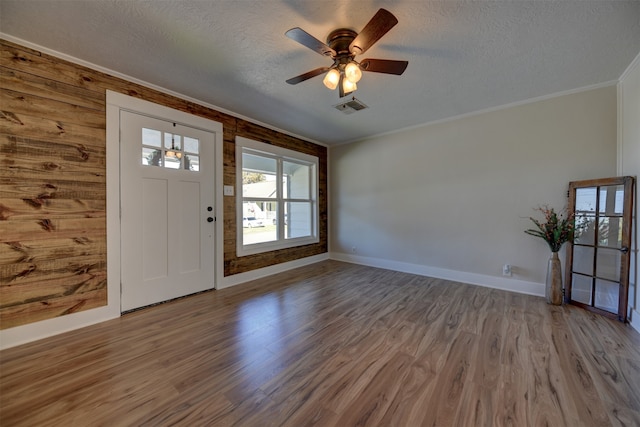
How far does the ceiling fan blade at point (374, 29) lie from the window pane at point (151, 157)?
2.40m

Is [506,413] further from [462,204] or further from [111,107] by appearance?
[111,107]

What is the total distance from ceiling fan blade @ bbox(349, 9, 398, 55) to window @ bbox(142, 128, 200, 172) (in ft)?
7.57

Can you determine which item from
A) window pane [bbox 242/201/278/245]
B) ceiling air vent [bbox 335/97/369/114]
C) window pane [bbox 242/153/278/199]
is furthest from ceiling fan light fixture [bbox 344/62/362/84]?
window pane [bbox 242/201/278/245]

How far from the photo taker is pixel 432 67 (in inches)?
95.2

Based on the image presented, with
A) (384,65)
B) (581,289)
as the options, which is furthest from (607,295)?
(384,65)

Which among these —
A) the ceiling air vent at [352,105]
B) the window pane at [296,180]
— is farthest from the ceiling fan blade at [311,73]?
the window pane at [296,180]

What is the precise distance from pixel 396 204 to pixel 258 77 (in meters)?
2.98

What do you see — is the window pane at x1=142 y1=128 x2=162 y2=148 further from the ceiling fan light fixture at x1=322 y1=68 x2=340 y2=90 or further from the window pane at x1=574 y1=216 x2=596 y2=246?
the window pane at x1=574 y1=216 x2=596 y2=246

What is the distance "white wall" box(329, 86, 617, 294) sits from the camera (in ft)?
9.71

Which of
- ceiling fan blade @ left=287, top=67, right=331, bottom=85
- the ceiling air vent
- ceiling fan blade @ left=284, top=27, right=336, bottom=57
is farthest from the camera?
the ceiling air vent

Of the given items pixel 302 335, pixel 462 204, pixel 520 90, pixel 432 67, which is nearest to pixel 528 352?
pixel 302 335

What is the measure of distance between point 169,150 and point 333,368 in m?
2.92

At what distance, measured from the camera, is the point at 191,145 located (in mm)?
3186

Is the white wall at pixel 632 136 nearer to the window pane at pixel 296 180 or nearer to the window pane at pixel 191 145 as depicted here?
the window pane at pixel 296 180
